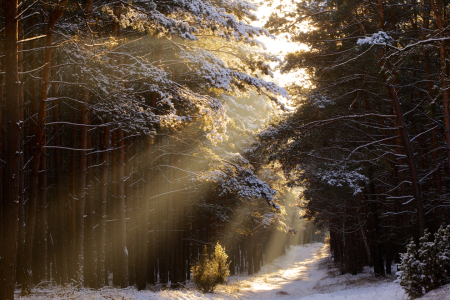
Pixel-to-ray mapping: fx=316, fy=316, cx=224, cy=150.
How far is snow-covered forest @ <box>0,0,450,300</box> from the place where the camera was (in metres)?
8.61

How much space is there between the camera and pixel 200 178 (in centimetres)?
1311

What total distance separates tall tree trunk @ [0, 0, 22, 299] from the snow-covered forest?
0.07ft

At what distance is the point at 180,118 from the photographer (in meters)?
11.1

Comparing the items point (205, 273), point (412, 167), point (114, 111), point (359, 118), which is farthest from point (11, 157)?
point (359, 118)

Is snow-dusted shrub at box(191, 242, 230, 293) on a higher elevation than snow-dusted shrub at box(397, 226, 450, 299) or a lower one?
lower

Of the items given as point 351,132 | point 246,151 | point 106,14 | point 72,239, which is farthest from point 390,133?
point 72,239

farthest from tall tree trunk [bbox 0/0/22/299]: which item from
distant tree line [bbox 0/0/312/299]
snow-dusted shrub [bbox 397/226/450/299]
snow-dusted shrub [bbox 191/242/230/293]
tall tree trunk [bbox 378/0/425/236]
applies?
tall tree trunk [bbox 378/0/425/236]

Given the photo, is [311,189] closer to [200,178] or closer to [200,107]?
[200,178]

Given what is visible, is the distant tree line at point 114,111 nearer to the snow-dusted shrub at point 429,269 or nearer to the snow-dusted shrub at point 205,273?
the snow-dusted shrub at point 205,273

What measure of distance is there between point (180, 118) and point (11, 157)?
5.62m

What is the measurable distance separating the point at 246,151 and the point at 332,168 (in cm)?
927

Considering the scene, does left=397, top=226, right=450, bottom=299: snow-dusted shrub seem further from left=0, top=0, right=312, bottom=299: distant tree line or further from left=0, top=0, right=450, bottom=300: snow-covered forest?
left=0, top=0, right=312, bottom=299: distant tree line

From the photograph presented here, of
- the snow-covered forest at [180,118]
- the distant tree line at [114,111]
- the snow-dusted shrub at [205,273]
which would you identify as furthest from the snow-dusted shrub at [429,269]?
the snow-dusted shrub at [205,273]

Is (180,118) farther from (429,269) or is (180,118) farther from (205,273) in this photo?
(429,269)
